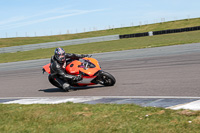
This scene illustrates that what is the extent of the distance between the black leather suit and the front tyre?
83cm

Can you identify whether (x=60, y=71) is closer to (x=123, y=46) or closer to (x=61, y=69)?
(x=61, y=69)

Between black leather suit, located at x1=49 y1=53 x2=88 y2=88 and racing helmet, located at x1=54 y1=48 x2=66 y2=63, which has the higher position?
racing helmet, located at x1=54 y1=48 x2=66 y2=63

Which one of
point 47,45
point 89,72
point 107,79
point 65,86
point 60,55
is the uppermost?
point 60,55

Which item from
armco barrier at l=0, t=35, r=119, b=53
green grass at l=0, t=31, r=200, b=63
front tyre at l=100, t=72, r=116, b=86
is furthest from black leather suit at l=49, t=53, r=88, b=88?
armco barrier at l=0, t=35, r=119, b=53

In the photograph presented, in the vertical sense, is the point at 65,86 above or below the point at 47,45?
below

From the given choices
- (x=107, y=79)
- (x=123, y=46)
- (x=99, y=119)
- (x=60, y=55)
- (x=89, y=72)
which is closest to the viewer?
(x=99, y=119)

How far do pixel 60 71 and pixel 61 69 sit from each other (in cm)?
8

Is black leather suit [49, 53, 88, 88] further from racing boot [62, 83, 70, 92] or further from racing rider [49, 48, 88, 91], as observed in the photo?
racing boot [62, 83, 70, 92]

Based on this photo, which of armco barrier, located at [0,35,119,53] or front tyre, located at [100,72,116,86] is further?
armco barrier, located at [0,35,119,53]

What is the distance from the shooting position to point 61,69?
953cm

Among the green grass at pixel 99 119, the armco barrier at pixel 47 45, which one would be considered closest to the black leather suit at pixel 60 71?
the green grass at pixel 99 119

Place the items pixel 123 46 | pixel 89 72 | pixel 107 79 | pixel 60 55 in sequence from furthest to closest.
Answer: pixel 123 46 < pixel 107 79 < pixel 60 55 < pixel 89 72

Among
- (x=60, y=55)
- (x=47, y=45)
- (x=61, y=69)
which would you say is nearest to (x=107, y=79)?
(x=61, y=69)

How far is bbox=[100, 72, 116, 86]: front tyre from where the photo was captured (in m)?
9.37
